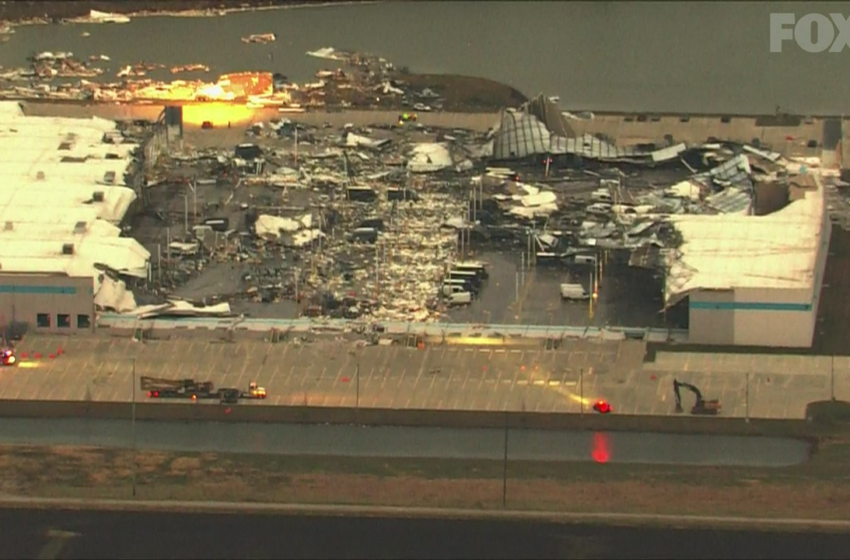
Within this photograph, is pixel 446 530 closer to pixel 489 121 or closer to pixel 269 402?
pixel 269 402

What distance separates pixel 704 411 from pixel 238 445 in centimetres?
634

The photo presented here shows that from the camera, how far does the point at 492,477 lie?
122 ft

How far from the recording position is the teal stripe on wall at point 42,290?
43.4 metres

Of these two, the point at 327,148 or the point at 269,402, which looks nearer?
the point at 269,402

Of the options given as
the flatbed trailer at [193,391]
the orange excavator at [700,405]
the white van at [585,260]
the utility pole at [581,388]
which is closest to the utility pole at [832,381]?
the orange excavator at [700,405]

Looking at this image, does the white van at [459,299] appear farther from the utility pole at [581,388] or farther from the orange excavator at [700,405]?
the orange excavator at [700,405]

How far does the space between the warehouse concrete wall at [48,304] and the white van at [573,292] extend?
7604mm

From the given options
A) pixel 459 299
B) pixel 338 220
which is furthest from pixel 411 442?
pixel 338 220

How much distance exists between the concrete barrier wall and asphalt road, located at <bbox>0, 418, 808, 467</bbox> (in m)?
0.13

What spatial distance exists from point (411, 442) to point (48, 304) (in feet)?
23.7

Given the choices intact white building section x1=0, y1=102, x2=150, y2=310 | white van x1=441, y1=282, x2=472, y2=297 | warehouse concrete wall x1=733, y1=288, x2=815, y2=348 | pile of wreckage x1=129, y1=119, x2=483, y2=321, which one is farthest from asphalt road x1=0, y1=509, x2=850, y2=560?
white van x1=441, y1=282, x2=472, y2=297

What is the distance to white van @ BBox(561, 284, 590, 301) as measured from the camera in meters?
46.0

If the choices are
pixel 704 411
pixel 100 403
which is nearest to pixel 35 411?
pixel 100 403

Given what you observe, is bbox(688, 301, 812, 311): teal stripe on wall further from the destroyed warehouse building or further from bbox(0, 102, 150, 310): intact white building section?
bbox(0, 102, 150, 310): intact white building section
